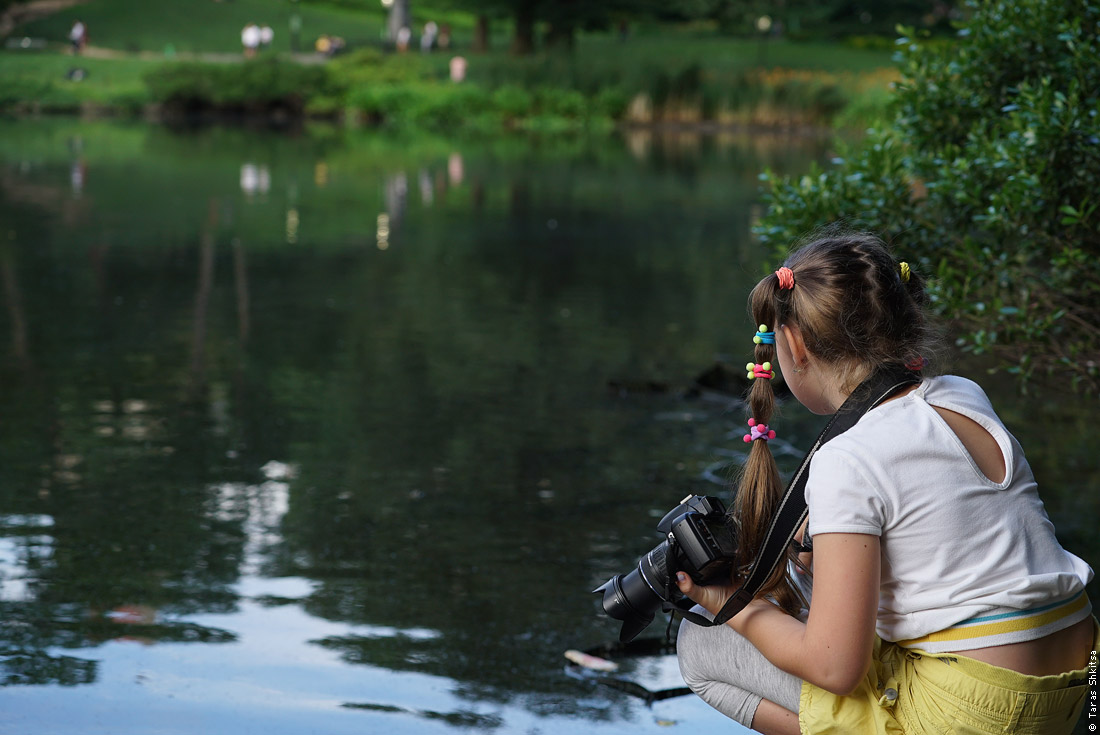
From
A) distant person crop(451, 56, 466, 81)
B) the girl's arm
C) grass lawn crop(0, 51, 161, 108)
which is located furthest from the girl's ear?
distant person crop(451, 56, 466, 81)

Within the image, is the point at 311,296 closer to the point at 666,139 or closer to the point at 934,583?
the point at 934,583

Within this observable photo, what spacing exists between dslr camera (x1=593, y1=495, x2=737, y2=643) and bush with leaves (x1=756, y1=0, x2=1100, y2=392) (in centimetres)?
240

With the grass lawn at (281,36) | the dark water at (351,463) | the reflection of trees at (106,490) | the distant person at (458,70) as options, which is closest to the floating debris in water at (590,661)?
the dark water at (351,463)

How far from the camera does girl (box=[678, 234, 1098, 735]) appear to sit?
2.13 metres

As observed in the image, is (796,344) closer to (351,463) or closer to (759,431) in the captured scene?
(759,431)

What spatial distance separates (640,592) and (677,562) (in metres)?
0.12

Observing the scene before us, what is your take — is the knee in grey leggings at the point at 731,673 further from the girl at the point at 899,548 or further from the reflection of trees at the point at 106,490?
the reflection of trees at the point at 106,490

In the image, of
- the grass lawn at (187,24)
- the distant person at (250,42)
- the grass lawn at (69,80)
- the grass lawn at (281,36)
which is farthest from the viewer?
the grass lawn at (187,24)

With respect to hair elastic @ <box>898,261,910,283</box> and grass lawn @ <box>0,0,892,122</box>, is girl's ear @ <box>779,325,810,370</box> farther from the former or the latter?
grass lawn @ <box>0,0,892,122</box>

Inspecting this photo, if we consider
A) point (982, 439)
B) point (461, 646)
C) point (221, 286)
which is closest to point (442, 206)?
point (221, 286)

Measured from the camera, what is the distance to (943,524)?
2156mm

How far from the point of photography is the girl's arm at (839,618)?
2.10 m

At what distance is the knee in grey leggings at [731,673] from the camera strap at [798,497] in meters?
0.17

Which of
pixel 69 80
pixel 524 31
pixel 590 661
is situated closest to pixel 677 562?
pixel 590 661
